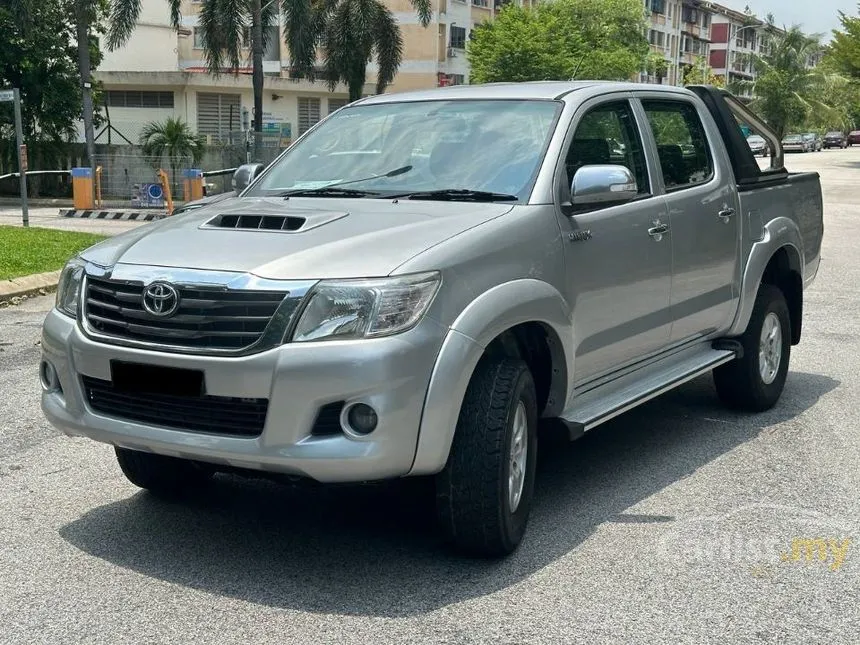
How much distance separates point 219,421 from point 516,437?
3.80ft

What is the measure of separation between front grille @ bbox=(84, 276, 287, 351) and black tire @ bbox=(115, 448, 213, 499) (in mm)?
969

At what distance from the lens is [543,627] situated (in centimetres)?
385

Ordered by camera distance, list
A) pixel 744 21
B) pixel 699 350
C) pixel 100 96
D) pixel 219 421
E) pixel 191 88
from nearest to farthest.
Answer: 1. pixel 219 421
2. pixel 699 350
3. pixel 100 96
4. pixel 191 88
5. pixel 744 21

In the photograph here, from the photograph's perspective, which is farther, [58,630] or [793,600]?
[793,600]

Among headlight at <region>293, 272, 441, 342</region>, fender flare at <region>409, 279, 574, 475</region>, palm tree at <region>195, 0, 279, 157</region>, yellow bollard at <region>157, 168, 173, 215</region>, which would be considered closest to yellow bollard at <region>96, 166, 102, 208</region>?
yellow bollard at <region>157, 168, 173, 215</region>

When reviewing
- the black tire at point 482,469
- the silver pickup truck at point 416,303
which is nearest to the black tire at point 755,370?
the silver pickup truck at point 416,303

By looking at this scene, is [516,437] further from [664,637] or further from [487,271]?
[664,637]

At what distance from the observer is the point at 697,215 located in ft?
19.8

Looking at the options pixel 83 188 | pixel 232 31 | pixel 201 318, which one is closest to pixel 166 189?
pixel 83 188

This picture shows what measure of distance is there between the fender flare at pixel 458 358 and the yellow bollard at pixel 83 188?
25.6m

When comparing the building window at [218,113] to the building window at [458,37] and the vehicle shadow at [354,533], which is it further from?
the vehicle shadow at [354,533]

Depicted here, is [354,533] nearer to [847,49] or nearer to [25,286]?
[25,286]

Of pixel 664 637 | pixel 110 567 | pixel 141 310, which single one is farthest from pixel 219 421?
pixel 664 637

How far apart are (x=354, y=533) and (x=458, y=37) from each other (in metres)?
58.8
